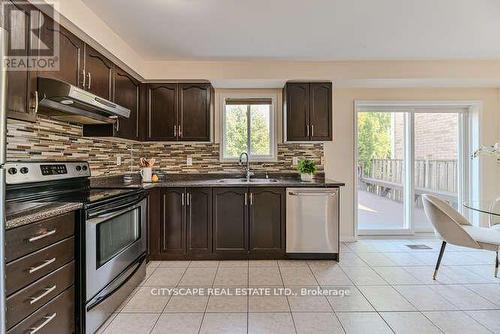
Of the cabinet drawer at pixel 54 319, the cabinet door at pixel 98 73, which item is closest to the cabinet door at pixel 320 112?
the cabinet door at pixel 98 73

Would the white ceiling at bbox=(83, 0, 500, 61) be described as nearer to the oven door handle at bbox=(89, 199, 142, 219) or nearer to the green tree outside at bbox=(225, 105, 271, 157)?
the green tree outside at bbox=(225, 105, 271, 157)

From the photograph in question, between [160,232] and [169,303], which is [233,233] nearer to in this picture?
[160,232]

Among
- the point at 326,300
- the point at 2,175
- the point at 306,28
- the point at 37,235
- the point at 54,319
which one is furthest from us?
the point at 306,28

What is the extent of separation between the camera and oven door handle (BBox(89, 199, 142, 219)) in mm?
1858

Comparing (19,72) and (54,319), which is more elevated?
(19,72)

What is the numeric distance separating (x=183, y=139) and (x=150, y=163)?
52cm

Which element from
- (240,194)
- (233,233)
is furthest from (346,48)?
(233,233)

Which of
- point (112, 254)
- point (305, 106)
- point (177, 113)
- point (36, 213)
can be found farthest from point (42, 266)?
point (305, 106)

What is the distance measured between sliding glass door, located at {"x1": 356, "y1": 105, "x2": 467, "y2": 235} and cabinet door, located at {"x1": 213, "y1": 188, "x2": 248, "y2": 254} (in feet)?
6.17

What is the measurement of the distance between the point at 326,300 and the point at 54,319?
1868mm

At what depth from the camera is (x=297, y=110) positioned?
3.52 meters

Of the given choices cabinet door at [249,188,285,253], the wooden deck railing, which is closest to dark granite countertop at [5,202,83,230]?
cabinet door at [249,188,285,253]

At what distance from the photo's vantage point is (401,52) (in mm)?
3219

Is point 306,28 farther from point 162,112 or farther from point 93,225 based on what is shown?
point 93,225
